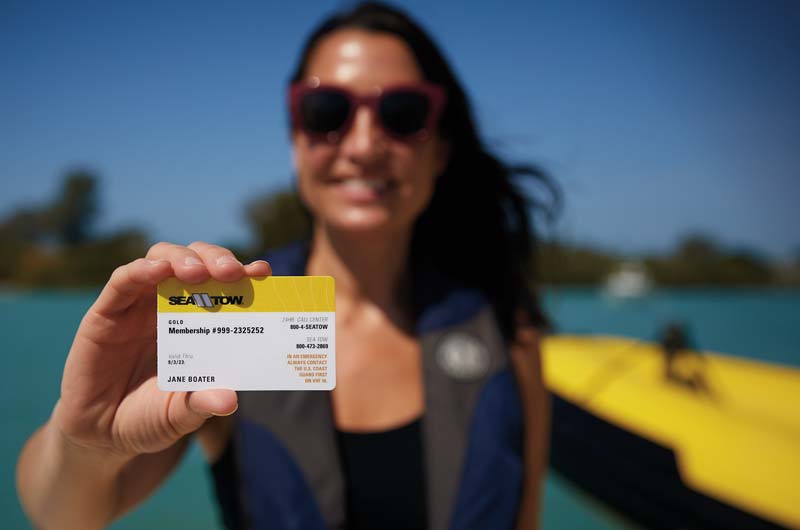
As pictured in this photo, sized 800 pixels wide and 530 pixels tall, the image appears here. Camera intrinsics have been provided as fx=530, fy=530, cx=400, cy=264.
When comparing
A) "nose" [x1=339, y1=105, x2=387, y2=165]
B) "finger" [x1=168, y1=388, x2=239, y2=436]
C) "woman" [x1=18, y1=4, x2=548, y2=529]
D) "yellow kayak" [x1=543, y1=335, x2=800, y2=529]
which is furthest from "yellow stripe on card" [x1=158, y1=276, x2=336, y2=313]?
"yellow kayak" [x1=543, y1=335, x2=800, y2=529]

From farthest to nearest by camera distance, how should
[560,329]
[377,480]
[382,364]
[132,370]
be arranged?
[560,329], [382,364], [377,480], [132,370]

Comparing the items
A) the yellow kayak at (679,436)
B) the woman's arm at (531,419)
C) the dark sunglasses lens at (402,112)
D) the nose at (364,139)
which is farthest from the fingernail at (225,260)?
the yellow kayak at (679,436)

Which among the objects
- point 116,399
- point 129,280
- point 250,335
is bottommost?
point 116,399

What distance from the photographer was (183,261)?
2.51ft

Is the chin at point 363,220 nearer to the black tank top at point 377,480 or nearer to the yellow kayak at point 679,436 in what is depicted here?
the black tank top at point 377,480

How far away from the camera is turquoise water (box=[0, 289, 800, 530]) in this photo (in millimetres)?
4320

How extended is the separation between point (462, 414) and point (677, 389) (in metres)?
3.21

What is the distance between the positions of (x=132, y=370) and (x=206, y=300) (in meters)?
0.20

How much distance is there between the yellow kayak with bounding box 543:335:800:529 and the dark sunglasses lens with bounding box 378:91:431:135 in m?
2.68

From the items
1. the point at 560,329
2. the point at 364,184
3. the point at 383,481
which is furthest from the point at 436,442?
the point at 560,329

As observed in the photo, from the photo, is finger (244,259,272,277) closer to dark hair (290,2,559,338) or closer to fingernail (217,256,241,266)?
fingernail (217,256,241,266)

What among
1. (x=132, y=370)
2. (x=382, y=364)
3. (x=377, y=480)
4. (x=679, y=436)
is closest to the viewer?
(x=132, y=370)

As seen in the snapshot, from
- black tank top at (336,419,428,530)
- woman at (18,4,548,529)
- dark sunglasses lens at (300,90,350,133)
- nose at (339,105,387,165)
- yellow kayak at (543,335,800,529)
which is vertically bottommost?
yellow kayak at (543,335,800,529)

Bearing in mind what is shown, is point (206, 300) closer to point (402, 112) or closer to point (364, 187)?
point (364, 187)
